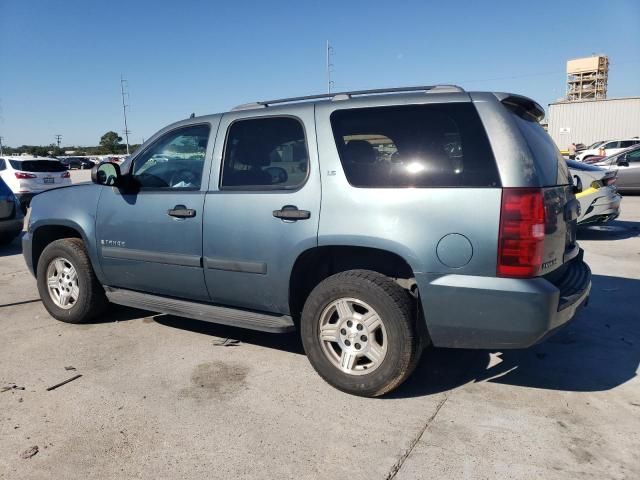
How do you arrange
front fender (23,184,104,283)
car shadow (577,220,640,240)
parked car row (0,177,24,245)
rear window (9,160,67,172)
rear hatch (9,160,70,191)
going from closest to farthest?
front fender (23,184,104,283)
parked car row (0,177,24,245)
car shadow (577,220,640,240)
rear hatch (9,160,70,191)
rear window (9,160,67,172)

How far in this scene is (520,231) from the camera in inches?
110

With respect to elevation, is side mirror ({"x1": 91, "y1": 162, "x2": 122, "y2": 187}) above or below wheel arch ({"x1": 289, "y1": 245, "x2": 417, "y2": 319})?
above

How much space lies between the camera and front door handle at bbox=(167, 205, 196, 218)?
3.88 m

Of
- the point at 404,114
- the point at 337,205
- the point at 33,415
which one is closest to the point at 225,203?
the point at 337,205

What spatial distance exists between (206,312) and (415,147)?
2.00 meters

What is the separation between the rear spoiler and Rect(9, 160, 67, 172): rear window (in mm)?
15772

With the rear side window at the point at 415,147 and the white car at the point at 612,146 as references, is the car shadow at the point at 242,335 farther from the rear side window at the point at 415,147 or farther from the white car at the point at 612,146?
the white car at the point at 612,146

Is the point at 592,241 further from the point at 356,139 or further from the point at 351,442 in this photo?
the point at 351,442

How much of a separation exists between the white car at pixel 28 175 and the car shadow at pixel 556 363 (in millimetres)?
14436

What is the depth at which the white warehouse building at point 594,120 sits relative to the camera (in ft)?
109

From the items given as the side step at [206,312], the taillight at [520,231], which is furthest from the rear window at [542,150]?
the side step at [206,312]

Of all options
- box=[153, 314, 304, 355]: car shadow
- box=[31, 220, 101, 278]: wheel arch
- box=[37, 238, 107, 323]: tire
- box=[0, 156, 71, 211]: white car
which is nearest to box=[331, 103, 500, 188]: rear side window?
box=[153, 314, 304, 355]: car shadow

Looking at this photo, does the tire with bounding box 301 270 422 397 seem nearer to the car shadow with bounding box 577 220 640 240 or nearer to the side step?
the side step

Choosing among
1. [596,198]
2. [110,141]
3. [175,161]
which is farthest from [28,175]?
[110,141]
